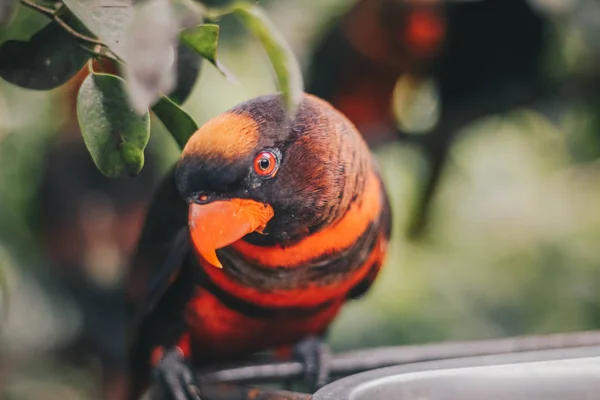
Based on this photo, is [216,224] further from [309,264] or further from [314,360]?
[314,360]

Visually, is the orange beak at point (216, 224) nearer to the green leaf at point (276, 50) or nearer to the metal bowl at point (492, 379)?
the metal bowl at point (492, 379)

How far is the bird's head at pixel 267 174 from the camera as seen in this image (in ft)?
2.35

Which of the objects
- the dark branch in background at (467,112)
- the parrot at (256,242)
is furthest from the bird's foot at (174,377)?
the dark branch in background at (467,112)

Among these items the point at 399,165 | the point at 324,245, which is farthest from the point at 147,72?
the point at 399,165

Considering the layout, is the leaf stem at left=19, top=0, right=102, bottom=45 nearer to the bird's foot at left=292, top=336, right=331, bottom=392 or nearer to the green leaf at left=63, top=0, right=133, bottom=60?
the green leaf at left=63, top=0, right=133, bottom=60

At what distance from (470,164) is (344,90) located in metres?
0.84

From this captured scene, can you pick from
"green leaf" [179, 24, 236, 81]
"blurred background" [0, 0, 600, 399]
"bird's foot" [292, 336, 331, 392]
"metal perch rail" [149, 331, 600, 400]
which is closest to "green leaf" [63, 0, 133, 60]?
"green leaf" [179, 24, 236, 81]

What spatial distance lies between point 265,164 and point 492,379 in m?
0.30

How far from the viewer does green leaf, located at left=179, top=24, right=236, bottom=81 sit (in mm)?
497

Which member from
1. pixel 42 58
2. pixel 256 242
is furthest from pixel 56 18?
pixel 256 242

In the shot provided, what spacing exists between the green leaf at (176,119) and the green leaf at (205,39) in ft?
0.18

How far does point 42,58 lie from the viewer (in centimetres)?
55

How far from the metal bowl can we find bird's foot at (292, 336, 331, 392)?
0.77 feet

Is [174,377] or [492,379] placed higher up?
[492,379]
